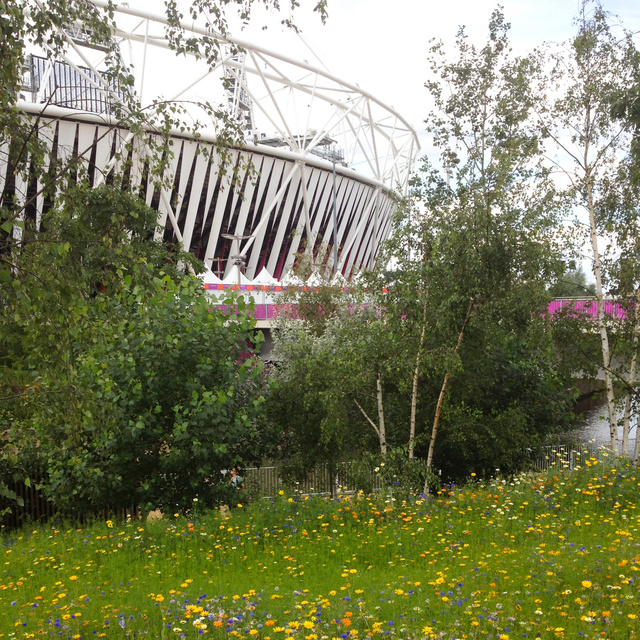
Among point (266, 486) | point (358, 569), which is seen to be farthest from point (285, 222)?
point (358, 569)

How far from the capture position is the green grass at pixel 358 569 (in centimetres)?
532

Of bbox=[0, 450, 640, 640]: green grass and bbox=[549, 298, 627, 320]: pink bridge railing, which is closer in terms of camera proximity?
bbox=[0, 450, 640, 640]: green grass

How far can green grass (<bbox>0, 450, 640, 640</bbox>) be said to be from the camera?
5.32m

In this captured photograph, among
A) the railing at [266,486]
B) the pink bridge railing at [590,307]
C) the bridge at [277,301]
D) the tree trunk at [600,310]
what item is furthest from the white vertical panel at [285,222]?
the tree trunk at [600,310]

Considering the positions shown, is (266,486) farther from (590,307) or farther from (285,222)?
(285,222)

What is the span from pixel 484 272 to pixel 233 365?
173 inches

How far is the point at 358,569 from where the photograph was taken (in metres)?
7.13

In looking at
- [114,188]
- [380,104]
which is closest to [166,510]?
[114,188]

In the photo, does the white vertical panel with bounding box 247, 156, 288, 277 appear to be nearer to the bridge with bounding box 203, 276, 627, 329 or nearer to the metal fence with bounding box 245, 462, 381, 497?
the bridge with bounding box 203, 276, 627, 329

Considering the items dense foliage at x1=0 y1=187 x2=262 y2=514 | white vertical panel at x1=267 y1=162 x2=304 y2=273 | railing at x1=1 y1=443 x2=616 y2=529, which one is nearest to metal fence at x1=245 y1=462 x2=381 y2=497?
railing at x1=1 y1=443 x2=616 y2=529

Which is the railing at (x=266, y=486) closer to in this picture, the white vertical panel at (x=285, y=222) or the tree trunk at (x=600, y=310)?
the tree trunk at (x=600, y=310)

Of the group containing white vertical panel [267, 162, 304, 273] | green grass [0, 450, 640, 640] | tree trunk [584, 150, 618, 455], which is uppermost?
white vertical panel [267, 162, 304, 273]

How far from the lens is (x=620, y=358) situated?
51.4 ft

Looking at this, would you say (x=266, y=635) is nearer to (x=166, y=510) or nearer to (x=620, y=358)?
(x=166, y=510)
